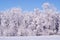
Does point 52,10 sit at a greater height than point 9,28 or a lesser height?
greater

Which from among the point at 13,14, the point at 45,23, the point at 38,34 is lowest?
the point at 38,34

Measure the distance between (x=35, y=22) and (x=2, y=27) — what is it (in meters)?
2.55

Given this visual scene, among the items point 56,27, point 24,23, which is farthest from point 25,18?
point 56,27

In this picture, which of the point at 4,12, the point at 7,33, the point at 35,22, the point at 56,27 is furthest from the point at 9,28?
the point at 56,27

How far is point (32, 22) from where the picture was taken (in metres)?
12.2

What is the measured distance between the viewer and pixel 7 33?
1201 cm

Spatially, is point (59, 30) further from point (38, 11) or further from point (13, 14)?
point (13, 14)

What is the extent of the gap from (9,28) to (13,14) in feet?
3.62

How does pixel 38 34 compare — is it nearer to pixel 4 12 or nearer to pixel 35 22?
pixel 35 22

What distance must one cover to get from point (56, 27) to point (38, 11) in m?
1.82

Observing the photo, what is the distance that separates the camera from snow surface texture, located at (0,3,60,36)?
478 inches

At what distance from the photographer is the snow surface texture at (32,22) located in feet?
39.8

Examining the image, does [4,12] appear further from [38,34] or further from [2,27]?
[38,34]

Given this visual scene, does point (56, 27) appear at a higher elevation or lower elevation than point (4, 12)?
lower
